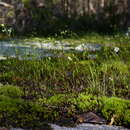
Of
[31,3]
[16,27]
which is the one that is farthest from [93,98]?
[31,3]

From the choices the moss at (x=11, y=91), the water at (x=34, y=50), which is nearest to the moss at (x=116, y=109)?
the moss at (x=11, y=91)

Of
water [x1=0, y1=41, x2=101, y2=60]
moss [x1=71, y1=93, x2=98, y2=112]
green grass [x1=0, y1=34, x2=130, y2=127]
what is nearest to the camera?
green grass [x1=0, y1=34, x2=130, y2=127]

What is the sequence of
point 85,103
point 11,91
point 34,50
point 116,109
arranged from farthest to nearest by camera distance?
point 34,50
point 11,91
point 85,103
point 116,109

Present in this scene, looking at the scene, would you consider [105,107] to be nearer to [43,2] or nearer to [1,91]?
[1,91]

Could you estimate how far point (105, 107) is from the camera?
276 centimetres

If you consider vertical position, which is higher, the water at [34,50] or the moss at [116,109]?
the water at [34,50]

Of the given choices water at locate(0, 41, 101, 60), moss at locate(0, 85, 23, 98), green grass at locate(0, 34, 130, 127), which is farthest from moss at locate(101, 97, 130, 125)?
water at locate(0, 41, 101, 60)

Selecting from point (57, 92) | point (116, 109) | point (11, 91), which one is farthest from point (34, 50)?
point (116, 109)

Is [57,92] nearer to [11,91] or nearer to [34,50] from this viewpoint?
[11,91]

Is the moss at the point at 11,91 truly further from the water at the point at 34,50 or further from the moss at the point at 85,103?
the water at the point at 34,50

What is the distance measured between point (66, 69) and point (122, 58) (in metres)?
1.23

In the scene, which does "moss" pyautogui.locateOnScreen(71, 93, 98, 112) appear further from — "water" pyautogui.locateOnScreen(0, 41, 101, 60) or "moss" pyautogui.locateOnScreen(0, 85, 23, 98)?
"water" pyautogui.locateOnScreen(0, 41, 101, 60)

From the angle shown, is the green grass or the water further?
the water

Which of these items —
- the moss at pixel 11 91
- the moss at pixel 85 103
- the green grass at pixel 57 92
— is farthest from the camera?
the moss at pixel 11 91
